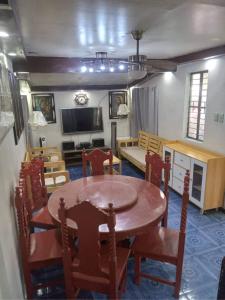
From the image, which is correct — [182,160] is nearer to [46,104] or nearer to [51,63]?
[51,63]

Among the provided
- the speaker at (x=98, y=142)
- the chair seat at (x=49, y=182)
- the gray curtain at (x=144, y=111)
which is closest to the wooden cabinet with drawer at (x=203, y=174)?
the gray curtain at (x=144, y=111)

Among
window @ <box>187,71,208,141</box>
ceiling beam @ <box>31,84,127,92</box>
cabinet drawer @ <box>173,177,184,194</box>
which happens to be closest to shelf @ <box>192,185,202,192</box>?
cabinet drawer @ <box>173,177,184,194</box>

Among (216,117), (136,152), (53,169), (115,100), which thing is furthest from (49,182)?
(115,100)

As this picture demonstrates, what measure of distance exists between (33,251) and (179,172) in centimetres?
277

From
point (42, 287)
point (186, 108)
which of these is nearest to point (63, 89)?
point (186, 108)

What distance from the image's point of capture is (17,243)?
2.05 meters

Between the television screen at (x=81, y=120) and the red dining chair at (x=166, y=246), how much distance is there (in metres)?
4.52

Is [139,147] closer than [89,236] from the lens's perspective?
No

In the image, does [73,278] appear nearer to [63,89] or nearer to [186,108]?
[186,108]

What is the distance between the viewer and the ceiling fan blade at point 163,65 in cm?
413

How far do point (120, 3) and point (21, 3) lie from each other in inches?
27.2

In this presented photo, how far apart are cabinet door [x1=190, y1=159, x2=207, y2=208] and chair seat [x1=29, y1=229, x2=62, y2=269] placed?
90.4 inches

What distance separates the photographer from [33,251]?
2025 mm

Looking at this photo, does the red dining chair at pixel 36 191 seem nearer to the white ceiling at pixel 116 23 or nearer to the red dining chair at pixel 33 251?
the red dining chair at pixel 33 251
